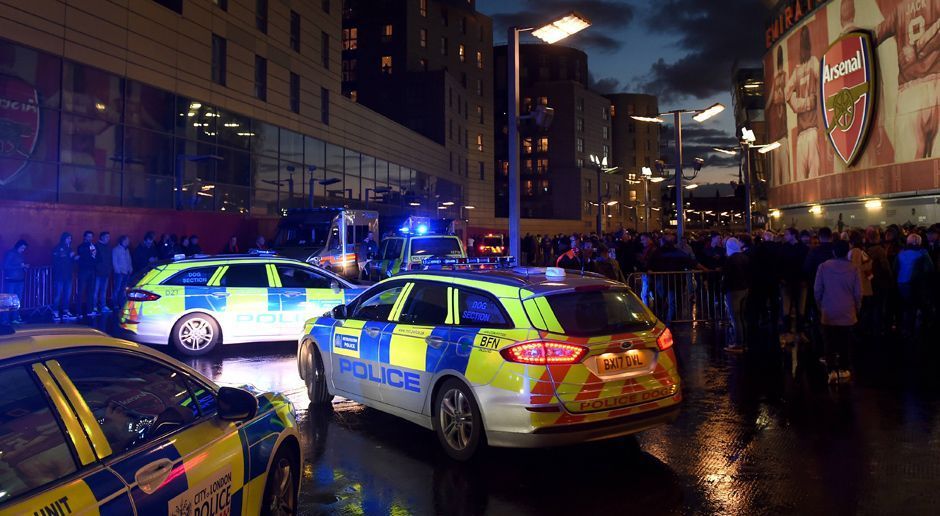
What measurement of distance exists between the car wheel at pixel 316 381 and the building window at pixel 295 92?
28860 millimetres

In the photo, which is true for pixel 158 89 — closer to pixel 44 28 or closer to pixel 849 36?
pixel 44 28

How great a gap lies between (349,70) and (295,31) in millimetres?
33356

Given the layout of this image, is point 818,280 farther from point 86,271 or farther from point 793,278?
point 86,271

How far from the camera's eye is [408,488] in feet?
17.4

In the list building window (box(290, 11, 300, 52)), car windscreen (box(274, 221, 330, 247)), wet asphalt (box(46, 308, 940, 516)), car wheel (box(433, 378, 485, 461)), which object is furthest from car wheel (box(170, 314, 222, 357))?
building window (box(290, 11, 300, 52))

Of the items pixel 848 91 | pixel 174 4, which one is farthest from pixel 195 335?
pixel 848 91

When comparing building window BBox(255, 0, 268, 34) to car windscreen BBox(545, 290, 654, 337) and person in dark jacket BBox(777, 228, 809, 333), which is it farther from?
car windscreen BBox(545, 290, 654, 337)

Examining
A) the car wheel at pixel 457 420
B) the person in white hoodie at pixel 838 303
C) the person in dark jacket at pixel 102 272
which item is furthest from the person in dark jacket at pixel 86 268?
the person in white hoodie at pixel 838 303

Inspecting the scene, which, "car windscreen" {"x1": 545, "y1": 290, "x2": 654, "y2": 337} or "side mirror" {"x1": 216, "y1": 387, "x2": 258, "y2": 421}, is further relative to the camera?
"car windscreen" {"x1": 545, "y1": 290, "x2": 654, "y2": 337}

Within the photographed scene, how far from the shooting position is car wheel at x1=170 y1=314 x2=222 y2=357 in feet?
36.9

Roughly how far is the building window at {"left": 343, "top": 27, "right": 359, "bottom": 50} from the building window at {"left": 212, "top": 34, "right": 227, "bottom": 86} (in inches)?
1559

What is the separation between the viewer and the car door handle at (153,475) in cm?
282

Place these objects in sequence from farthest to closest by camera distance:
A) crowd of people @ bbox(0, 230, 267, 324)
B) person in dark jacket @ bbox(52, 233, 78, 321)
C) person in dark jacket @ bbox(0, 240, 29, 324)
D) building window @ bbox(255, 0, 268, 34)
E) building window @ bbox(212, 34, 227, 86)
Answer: building window @ bbox(255, 0, 268, 34) → building window @ bbox(212, 34, 227, 86) → person in dark jacket @ bbox(52, 233, 78, 321) → crowd of people @ bbox(0, 230, 267, 324) → person in dark jacket @ bbox(0, 240, 29, 324)

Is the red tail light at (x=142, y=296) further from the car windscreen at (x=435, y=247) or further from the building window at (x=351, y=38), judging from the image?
the building window at (x=351, y=38)
